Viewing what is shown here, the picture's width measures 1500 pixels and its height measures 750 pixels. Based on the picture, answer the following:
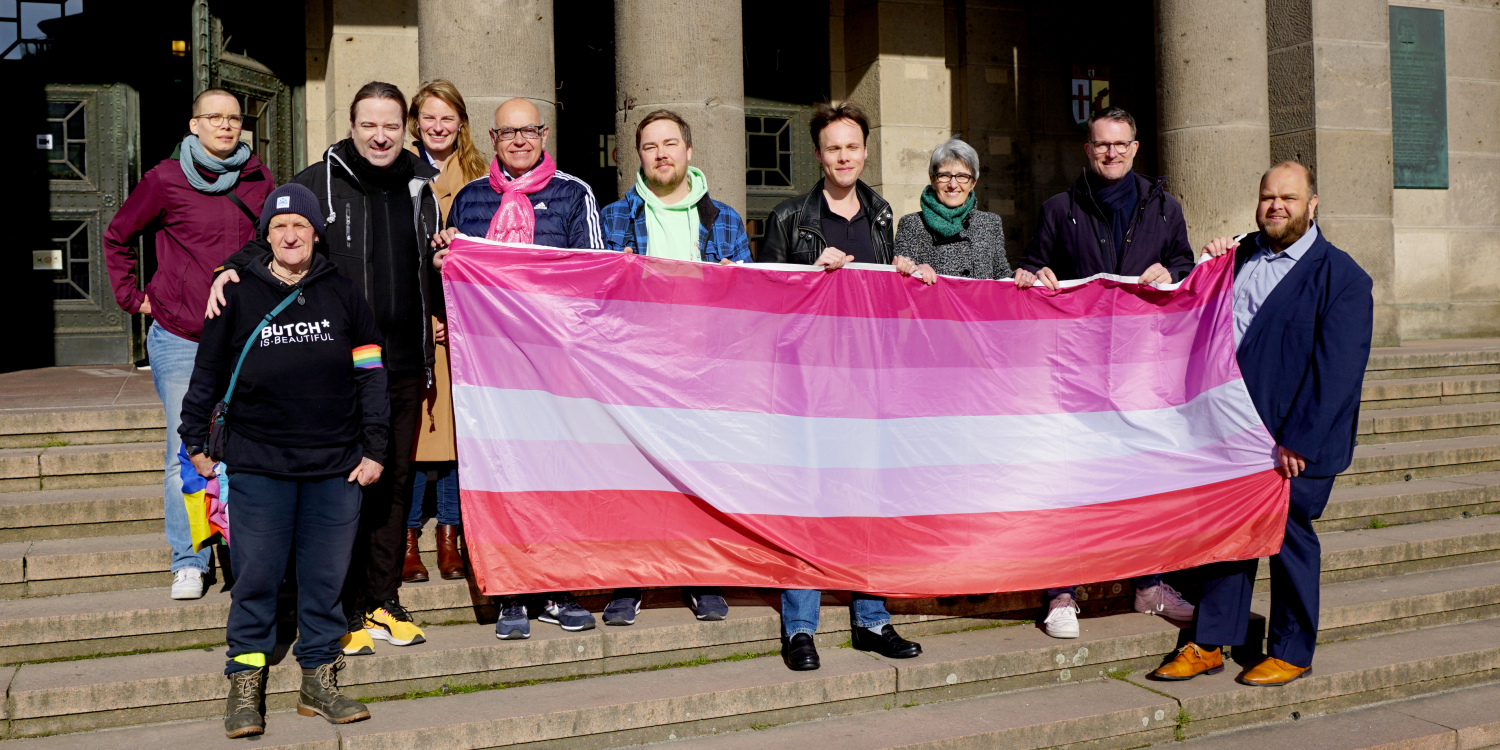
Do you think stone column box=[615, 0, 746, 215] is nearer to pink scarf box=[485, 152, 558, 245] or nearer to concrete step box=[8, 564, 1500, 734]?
pink scarf box=[485, 152, 558, 245]

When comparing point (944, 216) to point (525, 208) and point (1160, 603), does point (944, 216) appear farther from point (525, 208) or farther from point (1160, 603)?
point (1160, 603)

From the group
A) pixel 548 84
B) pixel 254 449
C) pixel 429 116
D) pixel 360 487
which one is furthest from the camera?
pixel 548 84

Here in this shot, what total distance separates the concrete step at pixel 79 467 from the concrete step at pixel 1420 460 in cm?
704

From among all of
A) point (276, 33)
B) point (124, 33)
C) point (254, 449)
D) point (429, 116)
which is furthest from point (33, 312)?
point (254, 449)

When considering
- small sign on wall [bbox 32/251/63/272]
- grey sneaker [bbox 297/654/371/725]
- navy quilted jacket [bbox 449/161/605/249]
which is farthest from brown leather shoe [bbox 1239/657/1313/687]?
small sign on wall [bbox 32/251/63/272]

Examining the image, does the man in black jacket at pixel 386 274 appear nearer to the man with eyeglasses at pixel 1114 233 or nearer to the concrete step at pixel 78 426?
the concrete step at pixel 78 426

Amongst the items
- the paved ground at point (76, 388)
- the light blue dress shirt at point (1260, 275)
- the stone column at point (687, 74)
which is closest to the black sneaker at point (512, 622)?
the paved ground at point (76, 388)

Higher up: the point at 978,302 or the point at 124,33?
the point at 124,33

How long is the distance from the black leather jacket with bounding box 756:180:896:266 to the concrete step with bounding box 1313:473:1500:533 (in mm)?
3381

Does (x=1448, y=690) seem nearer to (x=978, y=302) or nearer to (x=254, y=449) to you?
(x=978, y=302)

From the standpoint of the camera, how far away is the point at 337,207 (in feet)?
14.6

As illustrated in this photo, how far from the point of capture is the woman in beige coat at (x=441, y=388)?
499cm

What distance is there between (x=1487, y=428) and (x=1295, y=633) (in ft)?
15.1

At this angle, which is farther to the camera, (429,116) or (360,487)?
(429,116)
